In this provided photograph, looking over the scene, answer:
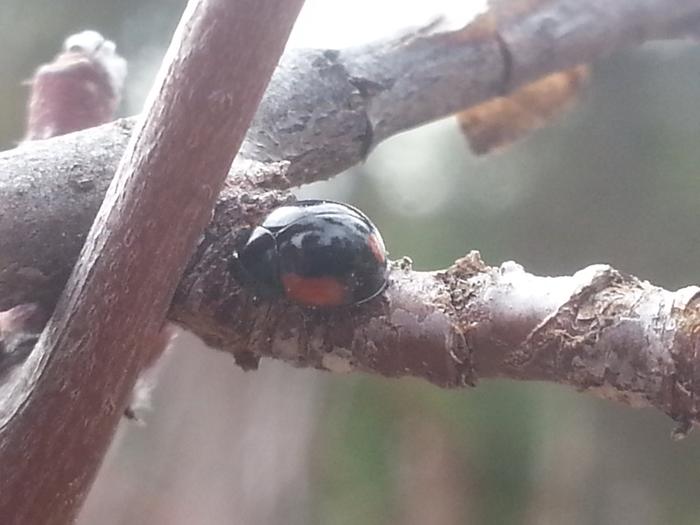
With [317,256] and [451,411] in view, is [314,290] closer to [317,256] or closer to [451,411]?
[317,256]

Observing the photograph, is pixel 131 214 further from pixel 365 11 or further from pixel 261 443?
pixel 261 443

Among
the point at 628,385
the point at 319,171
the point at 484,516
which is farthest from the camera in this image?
the point at 484,516

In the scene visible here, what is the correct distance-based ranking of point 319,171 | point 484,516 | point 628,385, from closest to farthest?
point 628,385 → point 319,171 → point 484,516

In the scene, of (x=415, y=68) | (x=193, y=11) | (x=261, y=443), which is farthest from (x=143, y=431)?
(x=193, y=11)

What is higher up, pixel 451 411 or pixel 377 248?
pixel 377 248

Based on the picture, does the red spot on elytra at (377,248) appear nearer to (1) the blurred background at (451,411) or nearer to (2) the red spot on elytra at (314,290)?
(2) the red spot on elytra at (314,290)

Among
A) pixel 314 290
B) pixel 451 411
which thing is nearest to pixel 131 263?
pixel 314 290

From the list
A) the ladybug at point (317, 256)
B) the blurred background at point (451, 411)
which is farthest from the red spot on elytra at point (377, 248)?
the blurred background at point (451, 411)

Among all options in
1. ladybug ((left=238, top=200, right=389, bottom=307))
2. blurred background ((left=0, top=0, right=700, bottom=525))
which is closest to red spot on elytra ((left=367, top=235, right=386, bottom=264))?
ladybug ((left=238, top=200, right=389, bottom=307))
